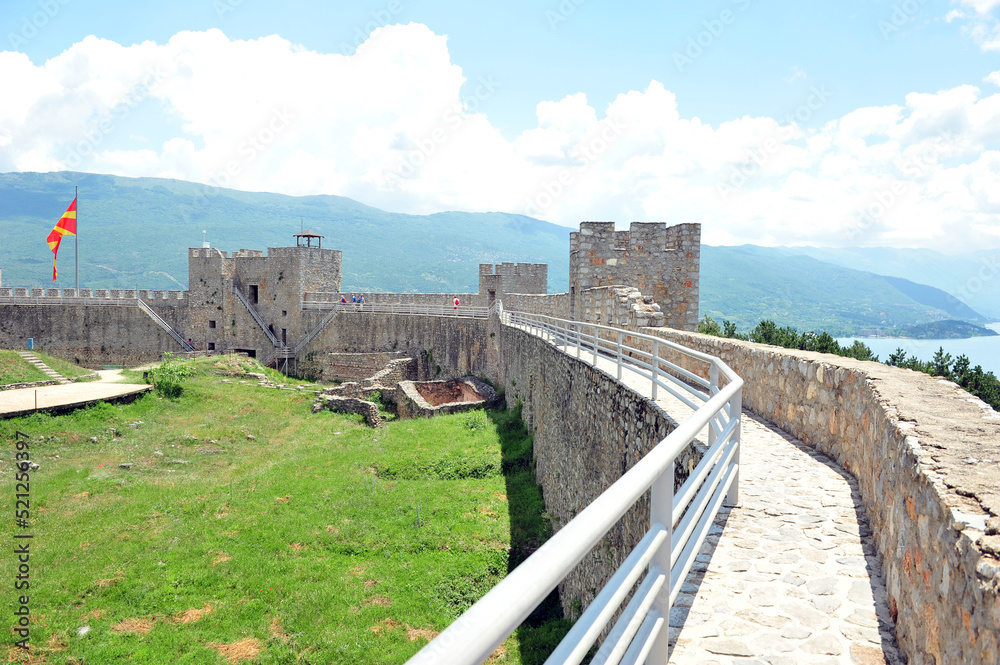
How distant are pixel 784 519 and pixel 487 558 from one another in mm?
7935

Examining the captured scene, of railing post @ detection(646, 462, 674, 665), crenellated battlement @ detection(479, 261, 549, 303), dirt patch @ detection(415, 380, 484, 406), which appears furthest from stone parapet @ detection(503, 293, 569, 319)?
railing post @ detection(646, 462, 674, 665)

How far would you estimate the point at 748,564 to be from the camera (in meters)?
3.74

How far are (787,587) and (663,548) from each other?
1639mm

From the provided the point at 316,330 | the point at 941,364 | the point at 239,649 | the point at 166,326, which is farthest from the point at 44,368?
the point at 941,364

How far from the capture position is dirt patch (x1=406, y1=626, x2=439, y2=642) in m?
9.09

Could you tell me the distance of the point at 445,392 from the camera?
1095 inches

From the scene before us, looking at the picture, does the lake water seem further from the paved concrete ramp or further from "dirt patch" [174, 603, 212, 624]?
the paved concrete ramp

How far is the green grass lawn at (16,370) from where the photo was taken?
24.0 meters

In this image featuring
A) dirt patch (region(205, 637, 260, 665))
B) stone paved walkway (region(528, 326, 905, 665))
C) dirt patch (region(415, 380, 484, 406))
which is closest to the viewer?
stone paved walkway (region(528, 326, 905, 665))

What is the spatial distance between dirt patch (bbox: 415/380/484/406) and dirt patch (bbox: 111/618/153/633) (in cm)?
1777

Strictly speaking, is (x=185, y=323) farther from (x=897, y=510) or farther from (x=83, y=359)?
(x=897, y=510)

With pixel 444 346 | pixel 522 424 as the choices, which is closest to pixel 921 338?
pixel 444 346

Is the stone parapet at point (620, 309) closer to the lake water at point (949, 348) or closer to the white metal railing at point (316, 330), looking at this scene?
the lake water at point (949, 348)

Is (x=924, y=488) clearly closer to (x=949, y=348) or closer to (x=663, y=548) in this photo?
(x=663, y=548)
